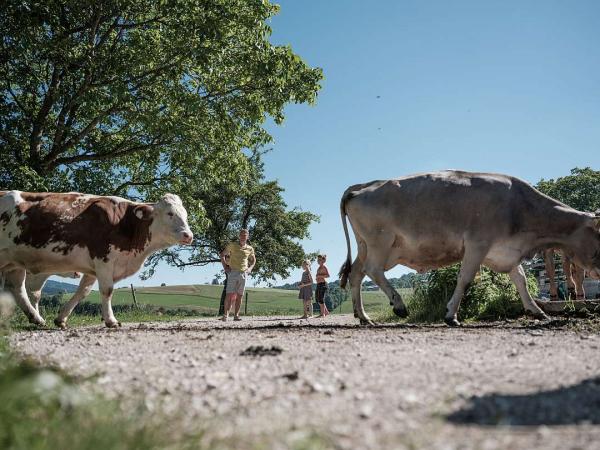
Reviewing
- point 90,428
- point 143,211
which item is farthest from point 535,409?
point 143,211

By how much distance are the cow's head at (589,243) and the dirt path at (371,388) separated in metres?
3.62

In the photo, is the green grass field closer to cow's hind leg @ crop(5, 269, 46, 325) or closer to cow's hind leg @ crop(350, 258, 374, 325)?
cow's hind leg @ crop(5, 269, 46, 325)

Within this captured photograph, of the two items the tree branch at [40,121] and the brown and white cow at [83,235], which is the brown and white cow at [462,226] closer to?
the brown and white cow at [83,235]

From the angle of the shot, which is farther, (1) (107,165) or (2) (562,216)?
(1) (107,165)

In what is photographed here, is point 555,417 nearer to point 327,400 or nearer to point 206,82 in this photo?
point 327,400

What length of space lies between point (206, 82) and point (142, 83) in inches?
91.3

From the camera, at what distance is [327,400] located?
3480 mm

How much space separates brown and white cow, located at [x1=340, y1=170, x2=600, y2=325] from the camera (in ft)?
32.0

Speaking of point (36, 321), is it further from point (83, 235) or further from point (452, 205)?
point (452, 205)

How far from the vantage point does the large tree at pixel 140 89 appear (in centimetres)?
1553

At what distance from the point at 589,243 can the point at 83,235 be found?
332 inches

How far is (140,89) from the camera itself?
1634cm

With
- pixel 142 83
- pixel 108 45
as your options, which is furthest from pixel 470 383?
pixel 108 45

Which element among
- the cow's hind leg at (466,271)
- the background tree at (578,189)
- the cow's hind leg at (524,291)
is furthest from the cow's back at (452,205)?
the background tree at (578,189)
